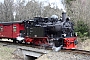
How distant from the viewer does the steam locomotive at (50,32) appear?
51.6 feet

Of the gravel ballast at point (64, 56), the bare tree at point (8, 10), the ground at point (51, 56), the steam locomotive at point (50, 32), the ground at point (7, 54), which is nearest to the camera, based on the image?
the gravel ballast at point (64, 56)

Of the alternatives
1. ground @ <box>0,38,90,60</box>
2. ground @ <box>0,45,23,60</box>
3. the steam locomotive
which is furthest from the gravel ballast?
ground @ <box>0,45,23,60</box>

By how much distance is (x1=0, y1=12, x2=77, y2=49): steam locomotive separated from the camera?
15.7m

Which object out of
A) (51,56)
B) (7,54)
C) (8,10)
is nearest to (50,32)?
(51,56)

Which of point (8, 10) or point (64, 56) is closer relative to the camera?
point (64, 56)

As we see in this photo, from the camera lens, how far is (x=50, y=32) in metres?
16.7

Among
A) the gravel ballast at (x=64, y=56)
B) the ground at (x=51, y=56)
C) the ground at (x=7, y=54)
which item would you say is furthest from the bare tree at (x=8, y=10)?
the gravel ballast at (x=64, y=56)

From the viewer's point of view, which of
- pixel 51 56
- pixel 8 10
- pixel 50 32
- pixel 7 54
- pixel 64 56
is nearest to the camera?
pixel 64 56

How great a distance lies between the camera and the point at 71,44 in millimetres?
15797

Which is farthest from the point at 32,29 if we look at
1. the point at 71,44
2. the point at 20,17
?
the point at 20,17

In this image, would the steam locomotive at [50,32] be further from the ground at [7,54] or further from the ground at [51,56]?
the ground at [7,54]

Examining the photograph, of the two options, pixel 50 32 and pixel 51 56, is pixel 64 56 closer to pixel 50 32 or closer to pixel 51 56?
pixel 51 56

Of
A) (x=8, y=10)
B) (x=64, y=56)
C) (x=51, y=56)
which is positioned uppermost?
(x=8, y=10)

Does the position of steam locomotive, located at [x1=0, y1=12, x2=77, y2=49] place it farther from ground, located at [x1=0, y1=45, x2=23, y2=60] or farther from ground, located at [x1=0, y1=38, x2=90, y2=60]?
ground, located at [x1=0, y1=45, x2=23, y2=60]
